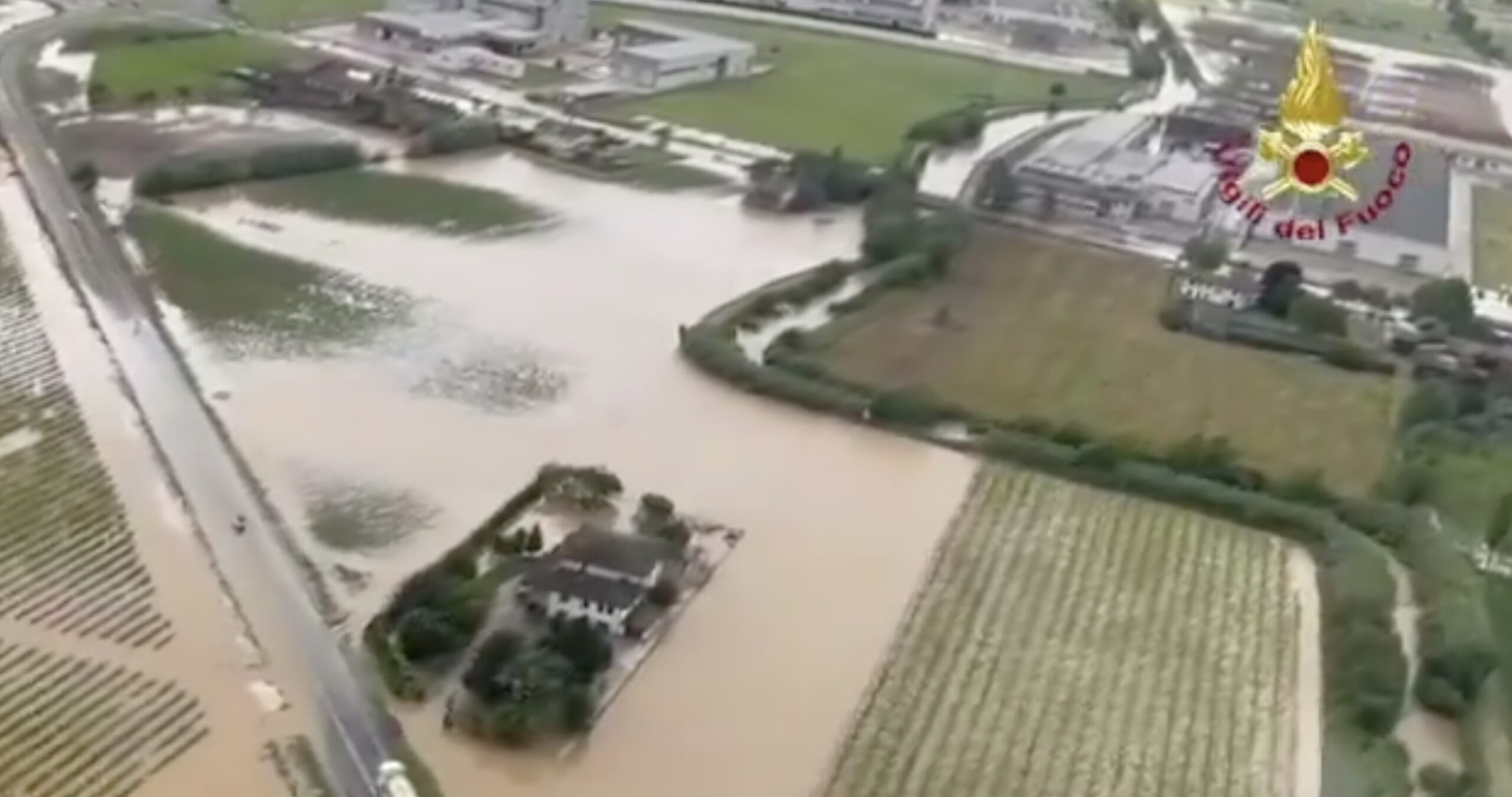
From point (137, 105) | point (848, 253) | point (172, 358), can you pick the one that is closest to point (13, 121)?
point (137, 105)

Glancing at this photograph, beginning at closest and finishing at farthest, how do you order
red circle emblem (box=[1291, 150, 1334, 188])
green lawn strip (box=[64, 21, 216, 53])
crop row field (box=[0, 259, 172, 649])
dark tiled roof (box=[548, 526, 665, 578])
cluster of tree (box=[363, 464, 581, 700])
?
red circle emblem (box=[1291, 150, 1334, 188])
cluster of tree (box=[363, 464, 581, 700])
crop row field (box=[0, 259, 172, 649])
dark tiled roof (box=[548, 526, 665, 578])
green lawn strip (box=[64, 21, 216, 53])

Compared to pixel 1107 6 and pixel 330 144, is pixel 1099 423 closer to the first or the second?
→ pixel 330 144

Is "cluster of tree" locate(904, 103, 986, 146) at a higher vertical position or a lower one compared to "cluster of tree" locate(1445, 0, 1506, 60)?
lower

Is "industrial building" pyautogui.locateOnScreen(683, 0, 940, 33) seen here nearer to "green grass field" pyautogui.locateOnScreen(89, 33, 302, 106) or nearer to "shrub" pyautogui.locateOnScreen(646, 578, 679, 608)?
"green grass field" pyautogui.locateOnScreen(89, 33, 302, 106)

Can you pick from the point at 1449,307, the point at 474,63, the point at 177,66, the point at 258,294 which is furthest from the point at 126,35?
the point at 1449,307

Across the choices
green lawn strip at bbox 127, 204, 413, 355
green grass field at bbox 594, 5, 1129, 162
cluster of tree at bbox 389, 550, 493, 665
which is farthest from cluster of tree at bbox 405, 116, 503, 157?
cluster of tree at bbox 389, 550, 493, 665

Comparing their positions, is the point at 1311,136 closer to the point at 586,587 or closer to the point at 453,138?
the point at 586,587
